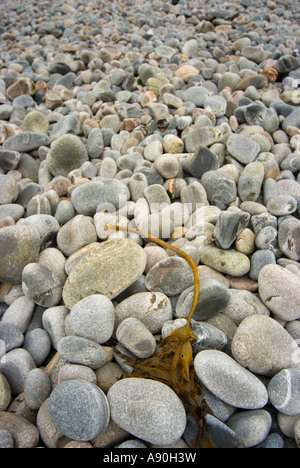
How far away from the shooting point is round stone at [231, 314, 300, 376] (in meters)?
1.20

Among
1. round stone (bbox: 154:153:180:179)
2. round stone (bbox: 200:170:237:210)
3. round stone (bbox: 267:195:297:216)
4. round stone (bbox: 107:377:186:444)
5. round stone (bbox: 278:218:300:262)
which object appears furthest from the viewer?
round stone (bbox: 154:153:180:179)

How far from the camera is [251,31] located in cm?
389

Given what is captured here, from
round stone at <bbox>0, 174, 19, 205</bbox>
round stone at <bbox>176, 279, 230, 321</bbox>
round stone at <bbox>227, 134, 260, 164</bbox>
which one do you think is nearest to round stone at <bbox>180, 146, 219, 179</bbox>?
round stone at <bbox>227, 134, 260, 164</bbox>

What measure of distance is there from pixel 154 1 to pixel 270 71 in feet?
8.99

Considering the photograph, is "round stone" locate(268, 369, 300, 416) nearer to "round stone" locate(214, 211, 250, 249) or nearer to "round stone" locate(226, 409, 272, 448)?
"round stone" locate(226, 409, 272, 448)

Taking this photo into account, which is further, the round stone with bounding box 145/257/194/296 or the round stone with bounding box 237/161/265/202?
the round stone with bounding box 237/161/265/202

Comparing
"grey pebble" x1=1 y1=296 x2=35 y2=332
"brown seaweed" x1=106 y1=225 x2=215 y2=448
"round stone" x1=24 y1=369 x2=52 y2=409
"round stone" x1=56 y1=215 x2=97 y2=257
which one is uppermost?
"round stone" x1=56 y1=215 x2=97 y2=257

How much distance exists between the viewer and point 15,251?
154 centimetres

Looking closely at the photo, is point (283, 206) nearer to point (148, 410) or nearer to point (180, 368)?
point (180, 368)

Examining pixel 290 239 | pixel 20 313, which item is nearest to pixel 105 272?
pixel 20 313

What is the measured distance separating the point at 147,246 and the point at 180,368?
67 centimetres

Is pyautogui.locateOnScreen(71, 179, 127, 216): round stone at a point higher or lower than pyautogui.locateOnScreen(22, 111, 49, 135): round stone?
lower

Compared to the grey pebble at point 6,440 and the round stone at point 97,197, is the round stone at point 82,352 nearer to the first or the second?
the grey pebble at point 6,440

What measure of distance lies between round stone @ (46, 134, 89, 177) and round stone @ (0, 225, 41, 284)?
722mm
